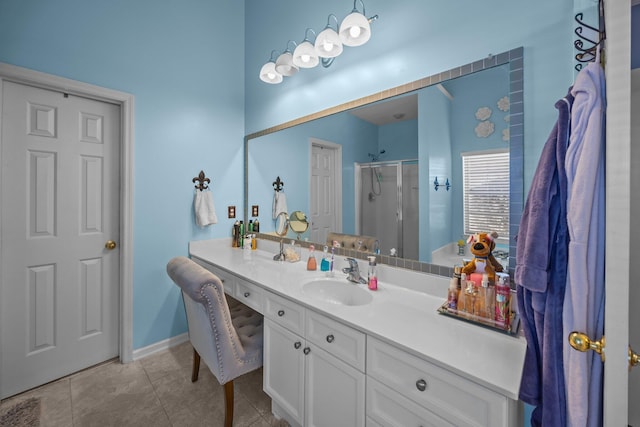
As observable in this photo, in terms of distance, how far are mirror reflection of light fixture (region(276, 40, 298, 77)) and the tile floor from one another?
7.16 feet

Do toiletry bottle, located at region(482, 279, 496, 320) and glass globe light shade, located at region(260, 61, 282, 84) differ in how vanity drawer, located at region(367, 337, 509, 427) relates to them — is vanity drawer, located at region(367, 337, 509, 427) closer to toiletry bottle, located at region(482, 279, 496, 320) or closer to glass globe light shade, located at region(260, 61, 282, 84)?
toiletry bottle, located at region(482, 279, 496, 320)

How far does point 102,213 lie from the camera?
199 cm

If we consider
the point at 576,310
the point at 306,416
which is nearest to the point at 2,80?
the point at 306,416

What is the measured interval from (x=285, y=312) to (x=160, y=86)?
6.67ft

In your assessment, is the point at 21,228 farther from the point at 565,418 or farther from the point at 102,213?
the point at 565,418

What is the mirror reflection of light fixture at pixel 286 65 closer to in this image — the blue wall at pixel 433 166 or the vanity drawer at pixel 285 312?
the blue wall at pixel 433 166

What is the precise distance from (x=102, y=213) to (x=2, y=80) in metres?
0.92

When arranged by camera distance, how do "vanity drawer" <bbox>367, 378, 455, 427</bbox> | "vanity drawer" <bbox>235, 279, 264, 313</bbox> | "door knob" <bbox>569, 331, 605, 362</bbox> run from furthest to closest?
"vanity drawer" <bbox>235, 279, 264, 313</bbox>
"vanity drawer" <bbox>367, 378, 455, 427</bbox>
"door knob" <bbox>569, 331, 605, 362</bbox>

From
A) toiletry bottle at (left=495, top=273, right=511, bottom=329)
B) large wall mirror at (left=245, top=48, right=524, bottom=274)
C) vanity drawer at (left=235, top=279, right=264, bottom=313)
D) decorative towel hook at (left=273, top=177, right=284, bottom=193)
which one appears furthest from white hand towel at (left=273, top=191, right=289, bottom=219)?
toiletry bottle at (left=495, top=273, right=511, bottom=329)

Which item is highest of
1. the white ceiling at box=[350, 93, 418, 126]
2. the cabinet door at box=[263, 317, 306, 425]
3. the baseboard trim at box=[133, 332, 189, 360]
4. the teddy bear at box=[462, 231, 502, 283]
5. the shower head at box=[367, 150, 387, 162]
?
the white ceiling at box=[350, 93, 418, 126]

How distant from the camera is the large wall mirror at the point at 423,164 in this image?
1162 mm

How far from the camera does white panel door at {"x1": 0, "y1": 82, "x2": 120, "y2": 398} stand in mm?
1667

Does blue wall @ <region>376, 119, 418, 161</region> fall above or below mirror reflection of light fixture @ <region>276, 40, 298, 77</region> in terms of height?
below

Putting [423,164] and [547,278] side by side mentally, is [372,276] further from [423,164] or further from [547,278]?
[547,278]
